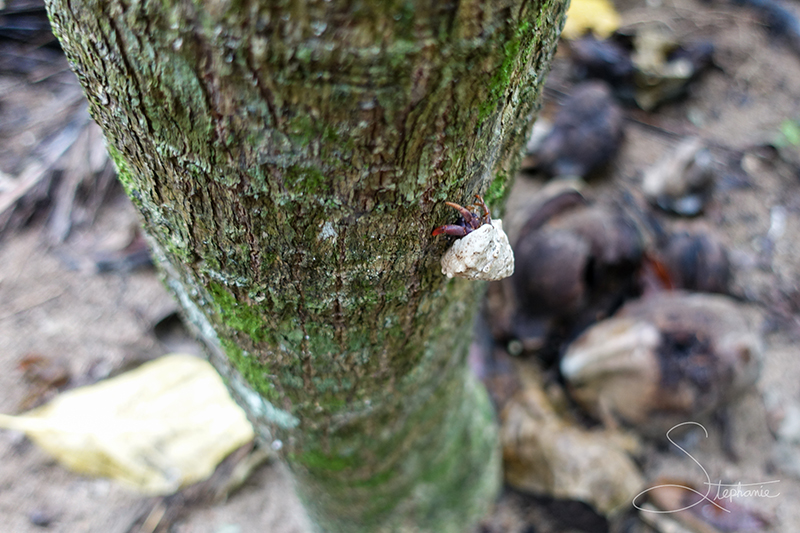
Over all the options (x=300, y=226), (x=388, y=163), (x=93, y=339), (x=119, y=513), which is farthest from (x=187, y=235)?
(x=93, y=339)

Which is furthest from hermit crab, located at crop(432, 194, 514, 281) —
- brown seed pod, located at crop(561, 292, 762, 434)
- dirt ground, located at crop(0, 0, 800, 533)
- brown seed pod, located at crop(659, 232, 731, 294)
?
brown seed pod, located at crop(659, 232, 731, 294)

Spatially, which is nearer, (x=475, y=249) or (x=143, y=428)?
(x=475, y=249)

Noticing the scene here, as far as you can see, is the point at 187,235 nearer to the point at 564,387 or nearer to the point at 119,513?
the point at 119,513

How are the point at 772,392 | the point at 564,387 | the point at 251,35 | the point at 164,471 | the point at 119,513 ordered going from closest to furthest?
the point at 251,35, the point at 164,471, the point at 119,513, the point at 564,387, the point at 772,392

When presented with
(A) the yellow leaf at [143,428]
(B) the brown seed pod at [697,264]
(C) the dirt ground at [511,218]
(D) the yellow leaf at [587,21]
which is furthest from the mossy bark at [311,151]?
(D) the yellow leaf at [587,21]

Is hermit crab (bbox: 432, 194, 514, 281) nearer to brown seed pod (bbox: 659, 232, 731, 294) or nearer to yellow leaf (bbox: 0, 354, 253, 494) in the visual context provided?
yellow leaf (bbox: 0, 354, 253, 494)

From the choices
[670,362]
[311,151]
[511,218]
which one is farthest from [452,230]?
[511,218]

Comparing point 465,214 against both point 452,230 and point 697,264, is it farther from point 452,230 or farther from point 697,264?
point 697,264

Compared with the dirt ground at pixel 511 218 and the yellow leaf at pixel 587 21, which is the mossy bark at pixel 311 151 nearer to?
the dirt ground at pixel 511 218
